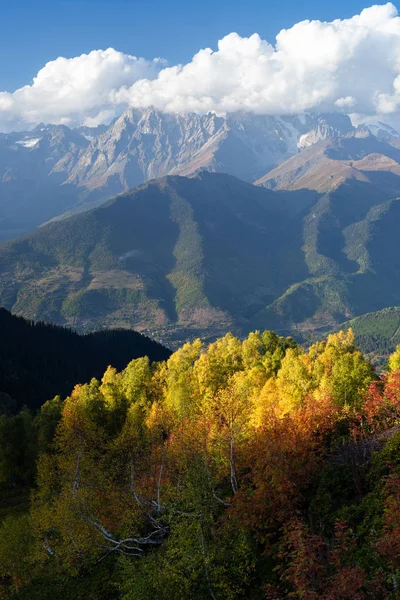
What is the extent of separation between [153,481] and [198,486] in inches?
504

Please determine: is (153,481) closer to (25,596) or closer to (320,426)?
(25,596)

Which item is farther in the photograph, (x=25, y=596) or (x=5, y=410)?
(x=5, y=410)

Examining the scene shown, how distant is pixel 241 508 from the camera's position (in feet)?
110

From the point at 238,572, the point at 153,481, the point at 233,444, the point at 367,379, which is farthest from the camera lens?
the point at 367,379

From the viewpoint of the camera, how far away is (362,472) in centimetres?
3484

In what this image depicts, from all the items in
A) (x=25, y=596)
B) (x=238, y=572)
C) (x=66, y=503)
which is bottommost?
(x=25, y=596)

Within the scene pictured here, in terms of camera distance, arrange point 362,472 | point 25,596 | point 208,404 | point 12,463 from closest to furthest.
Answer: point 362,472
point 25,596
point 208,404
point 12,463

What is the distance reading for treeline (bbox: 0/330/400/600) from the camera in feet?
86.2

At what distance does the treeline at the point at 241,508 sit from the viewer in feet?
86.2

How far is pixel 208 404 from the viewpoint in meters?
65.9

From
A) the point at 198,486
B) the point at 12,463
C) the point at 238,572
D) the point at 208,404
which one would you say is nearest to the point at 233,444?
the point at 198,486

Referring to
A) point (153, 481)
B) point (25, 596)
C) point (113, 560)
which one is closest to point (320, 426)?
point (153, 481)

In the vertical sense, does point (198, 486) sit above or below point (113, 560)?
above

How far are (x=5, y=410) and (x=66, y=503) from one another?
11085 centimetres
